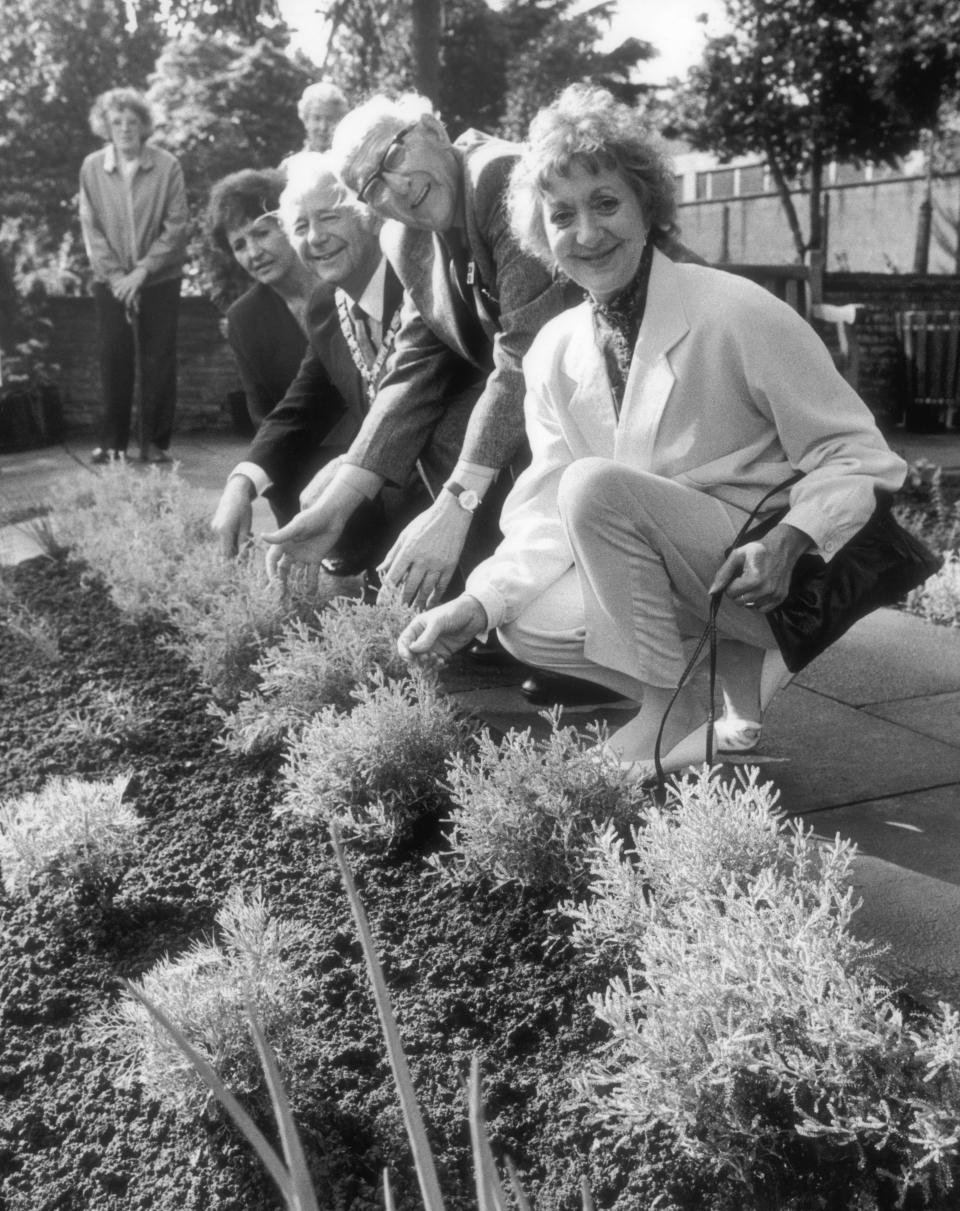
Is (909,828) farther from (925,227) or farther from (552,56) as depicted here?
(552,56)

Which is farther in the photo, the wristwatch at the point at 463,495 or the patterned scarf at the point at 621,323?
the wristwatch at the point at 463,495

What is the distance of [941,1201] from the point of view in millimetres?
1521

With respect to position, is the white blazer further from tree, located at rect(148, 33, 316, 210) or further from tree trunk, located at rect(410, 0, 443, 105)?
tree, located at rect(148, 33, 316, 210)

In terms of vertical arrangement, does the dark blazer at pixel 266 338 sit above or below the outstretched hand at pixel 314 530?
above

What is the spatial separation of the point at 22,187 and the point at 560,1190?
52.5 feet

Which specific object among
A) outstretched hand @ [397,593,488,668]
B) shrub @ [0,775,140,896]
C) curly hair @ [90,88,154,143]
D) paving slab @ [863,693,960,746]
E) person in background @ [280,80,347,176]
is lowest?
paving slab @ [863,693,960,746]

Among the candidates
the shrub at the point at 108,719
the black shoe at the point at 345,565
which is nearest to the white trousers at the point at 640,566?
the shrub at the point at 108,719

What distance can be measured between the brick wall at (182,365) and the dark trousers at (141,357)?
225 cm

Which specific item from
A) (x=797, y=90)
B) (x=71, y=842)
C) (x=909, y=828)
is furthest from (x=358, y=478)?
(x=797, y=90)

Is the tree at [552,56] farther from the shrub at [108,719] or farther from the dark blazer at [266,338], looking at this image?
the shrub at [108,719]

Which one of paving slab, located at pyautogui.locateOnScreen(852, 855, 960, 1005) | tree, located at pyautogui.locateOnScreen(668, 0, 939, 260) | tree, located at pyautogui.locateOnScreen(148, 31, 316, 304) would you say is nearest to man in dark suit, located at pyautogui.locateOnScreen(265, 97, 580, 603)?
paving slab, located at pyautogui.locateOnScreen(852, 855, 960, 1005)

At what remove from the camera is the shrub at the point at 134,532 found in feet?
15.0

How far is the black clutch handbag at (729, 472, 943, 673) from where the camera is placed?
8.57ft

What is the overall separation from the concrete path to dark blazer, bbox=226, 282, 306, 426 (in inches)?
73.2
